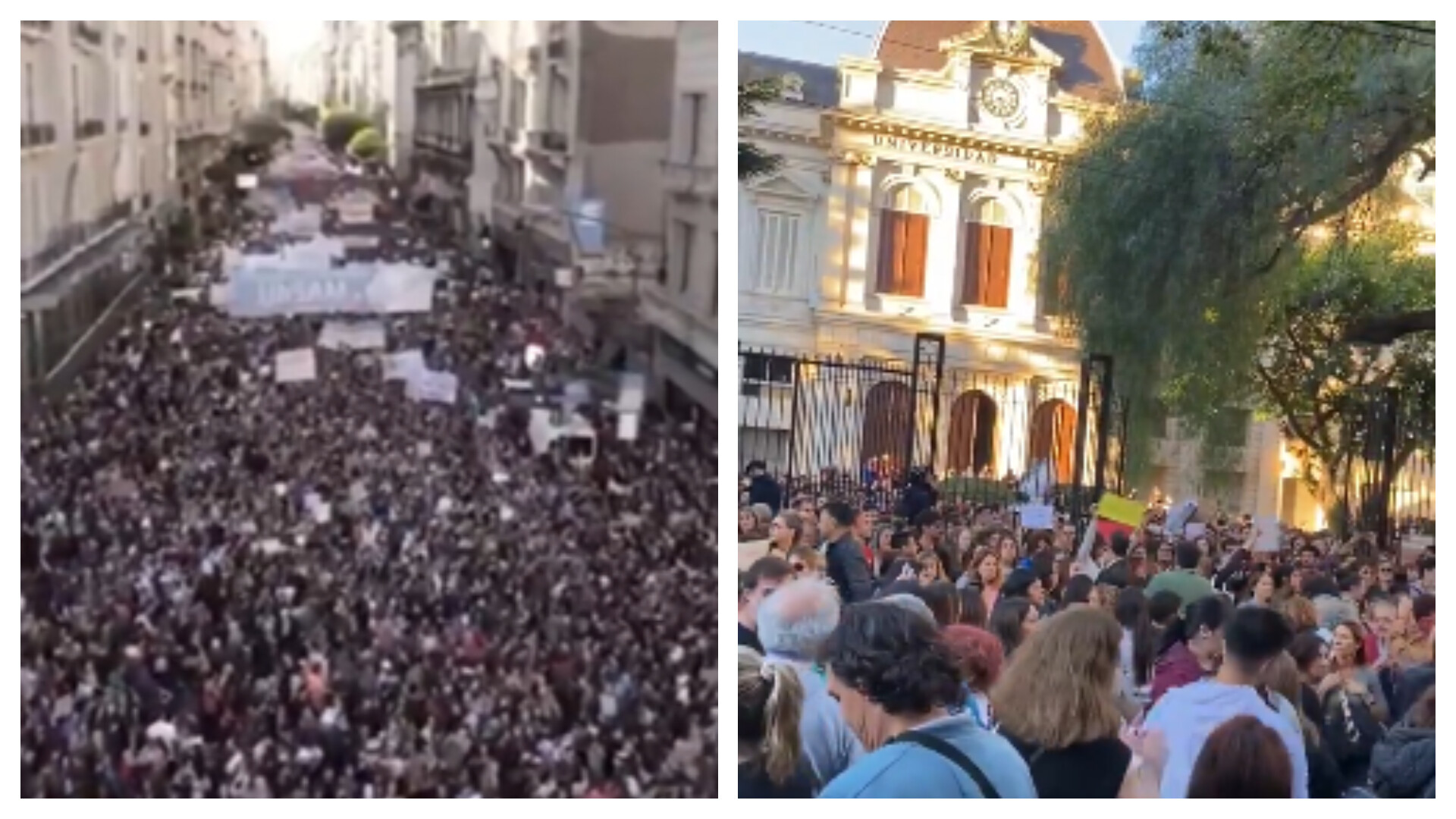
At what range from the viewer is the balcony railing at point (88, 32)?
5.89 meters

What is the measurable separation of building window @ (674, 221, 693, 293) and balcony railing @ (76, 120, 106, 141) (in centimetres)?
163

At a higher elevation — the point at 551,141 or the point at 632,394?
the point at 551,141

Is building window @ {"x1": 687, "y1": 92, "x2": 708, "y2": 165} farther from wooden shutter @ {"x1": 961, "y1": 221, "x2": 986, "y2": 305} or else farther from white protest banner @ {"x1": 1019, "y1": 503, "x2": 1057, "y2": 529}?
white protest banner @ {"x1": 1019, "y1": 503, "x2": 1057, "y2": 529}

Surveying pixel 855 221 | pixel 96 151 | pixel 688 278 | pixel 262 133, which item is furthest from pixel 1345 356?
pixel 96 151

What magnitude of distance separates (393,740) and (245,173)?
1.66m

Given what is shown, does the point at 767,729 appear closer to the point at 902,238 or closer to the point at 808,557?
the point at 808,557

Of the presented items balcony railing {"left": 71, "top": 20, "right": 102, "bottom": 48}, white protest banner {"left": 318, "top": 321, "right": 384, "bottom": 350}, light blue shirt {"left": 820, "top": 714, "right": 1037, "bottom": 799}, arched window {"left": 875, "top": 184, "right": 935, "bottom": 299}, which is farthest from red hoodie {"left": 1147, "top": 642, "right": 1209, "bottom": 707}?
balcony railing {"left": 71, "top": 20, "right": 102, "bottom": 48}

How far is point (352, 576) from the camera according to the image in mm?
6113

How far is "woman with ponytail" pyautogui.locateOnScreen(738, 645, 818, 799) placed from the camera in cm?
616

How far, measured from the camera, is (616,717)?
244 inches

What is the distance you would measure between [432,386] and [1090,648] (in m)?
2.01

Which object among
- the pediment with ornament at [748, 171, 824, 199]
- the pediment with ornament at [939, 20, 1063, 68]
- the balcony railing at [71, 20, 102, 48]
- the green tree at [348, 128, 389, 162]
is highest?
the pediment with ornament at [939, 20, 1063, 68]
